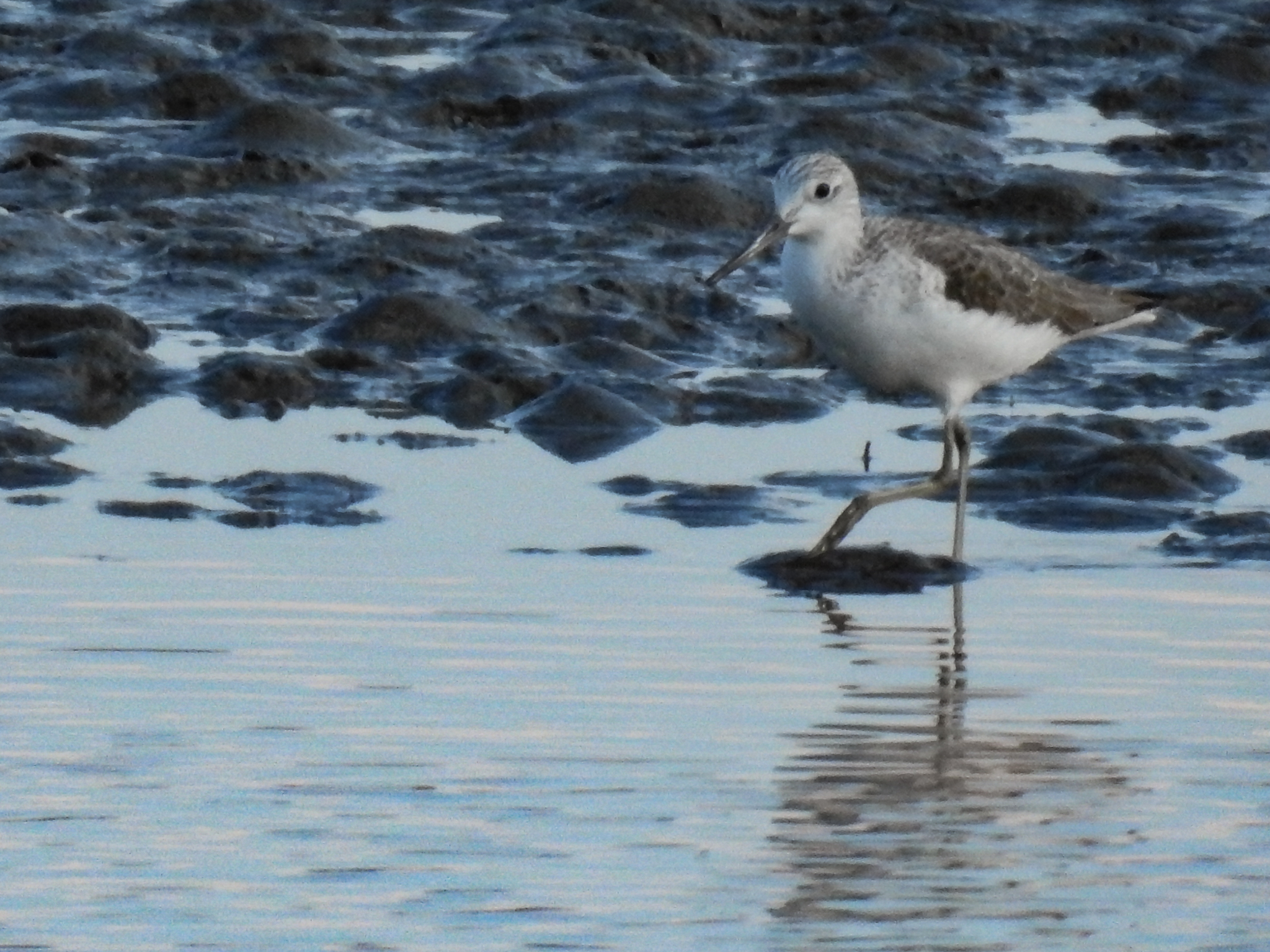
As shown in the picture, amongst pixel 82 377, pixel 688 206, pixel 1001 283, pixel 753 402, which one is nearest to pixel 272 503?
pixel 82 377

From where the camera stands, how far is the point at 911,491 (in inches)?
372

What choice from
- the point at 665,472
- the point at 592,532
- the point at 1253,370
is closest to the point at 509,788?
the point at 592,532

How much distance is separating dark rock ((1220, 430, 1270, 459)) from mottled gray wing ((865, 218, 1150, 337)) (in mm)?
499

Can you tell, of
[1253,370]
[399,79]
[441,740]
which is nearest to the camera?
[441,740]

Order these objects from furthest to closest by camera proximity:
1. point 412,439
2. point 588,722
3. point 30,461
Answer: point 412,439 → point 30,461 → point 588,722

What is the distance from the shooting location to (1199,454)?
10.1 metres

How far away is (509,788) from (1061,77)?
11.6m

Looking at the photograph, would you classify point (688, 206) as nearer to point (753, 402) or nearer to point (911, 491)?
point (753, 402)

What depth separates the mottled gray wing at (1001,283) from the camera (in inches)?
382

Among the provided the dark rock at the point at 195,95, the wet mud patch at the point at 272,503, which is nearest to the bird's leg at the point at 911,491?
the wet mud patch at the point at 272,503

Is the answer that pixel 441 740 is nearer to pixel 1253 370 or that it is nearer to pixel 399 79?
pixel 1253 370

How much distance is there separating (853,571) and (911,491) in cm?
69

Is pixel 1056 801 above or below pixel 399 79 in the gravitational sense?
below

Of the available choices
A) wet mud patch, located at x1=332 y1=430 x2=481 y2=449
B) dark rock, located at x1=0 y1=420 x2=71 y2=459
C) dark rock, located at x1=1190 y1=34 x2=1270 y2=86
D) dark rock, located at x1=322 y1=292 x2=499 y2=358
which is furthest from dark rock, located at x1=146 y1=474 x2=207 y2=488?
dark rock, located at x1=1190 y1=34 x2=1270 y2=86
